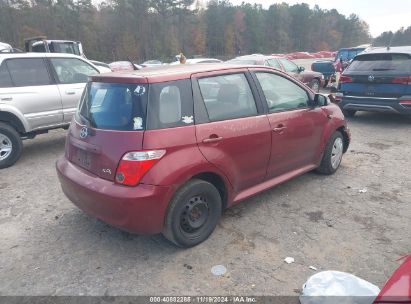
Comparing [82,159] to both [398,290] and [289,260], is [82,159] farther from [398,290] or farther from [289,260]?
[398,290]

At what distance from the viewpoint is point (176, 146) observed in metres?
3.07

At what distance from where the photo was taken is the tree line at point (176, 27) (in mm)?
51000

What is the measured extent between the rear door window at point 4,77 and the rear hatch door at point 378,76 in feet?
23.6

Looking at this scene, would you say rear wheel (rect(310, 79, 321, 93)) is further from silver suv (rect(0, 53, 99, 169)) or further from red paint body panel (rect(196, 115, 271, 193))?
red paint body panel (rect(196, 115, 271, 193))

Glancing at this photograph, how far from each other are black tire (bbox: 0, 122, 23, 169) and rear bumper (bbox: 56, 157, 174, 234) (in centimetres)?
336

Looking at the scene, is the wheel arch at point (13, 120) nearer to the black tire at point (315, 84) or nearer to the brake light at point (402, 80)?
the brake light at point (402, 80)

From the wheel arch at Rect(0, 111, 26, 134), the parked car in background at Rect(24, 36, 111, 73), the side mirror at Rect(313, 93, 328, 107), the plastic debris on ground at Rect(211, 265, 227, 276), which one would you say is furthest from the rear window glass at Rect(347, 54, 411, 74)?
the parked car in background at Rect(24, 36, 111, 73)

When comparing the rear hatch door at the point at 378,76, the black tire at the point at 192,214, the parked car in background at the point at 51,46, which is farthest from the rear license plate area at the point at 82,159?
the parked car in background at the point at 51,46

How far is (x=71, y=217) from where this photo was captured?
13.6 feet

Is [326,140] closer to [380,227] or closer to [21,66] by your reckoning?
[380,227]

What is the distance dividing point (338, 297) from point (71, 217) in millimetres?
3038

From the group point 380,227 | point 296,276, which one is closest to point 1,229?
point 296,276

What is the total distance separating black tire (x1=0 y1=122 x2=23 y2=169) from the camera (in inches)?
231

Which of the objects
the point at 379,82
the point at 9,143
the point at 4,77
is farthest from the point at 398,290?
the point at 379,82
